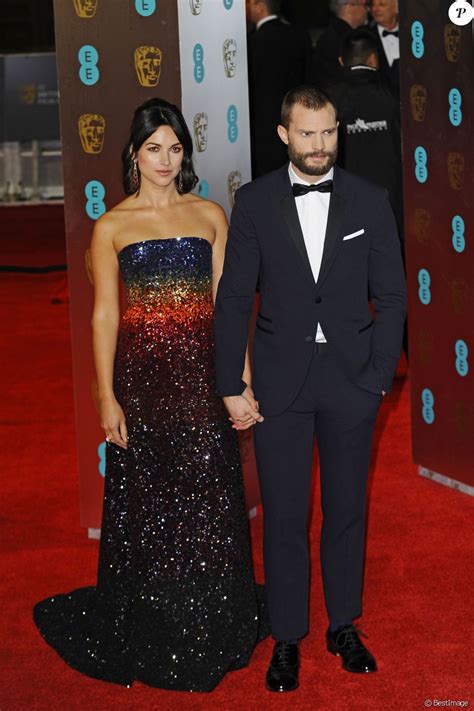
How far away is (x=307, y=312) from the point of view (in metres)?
3.17

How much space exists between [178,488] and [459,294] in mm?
1781

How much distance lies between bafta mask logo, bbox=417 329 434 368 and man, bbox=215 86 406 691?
176 cm

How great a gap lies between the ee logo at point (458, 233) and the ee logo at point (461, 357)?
0.38 m

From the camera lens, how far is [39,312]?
9.55 metres

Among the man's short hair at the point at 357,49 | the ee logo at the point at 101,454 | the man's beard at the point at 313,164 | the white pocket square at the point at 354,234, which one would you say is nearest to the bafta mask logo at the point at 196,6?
the man's beard at the point at 313,164

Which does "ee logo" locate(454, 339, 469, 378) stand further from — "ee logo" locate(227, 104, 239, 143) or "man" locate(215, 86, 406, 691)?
"man" locate(215, 86, 406, 691)

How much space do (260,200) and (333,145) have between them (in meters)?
0.24

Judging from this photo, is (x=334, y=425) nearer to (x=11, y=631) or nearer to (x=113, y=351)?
(x=113, y=351)

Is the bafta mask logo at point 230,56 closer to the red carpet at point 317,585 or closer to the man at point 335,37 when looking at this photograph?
the red carpet at point 317,585

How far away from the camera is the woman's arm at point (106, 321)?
3.45 m

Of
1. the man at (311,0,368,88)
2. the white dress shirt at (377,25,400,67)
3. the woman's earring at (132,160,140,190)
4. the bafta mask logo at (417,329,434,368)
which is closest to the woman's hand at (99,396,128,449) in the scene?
the woman's earring at (132,160,140,190)

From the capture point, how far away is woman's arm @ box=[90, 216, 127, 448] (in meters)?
3.45

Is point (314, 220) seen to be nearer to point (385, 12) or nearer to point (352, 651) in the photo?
point (352, 651)

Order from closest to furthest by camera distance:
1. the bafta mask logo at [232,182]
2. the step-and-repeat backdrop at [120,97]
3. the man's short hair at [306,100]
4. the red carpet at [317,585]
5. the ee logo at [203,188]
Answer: the man's short hair at [306,100], the red carpet at [317,585], the step-and-repeat backdrop at [120,97], the ee logo at [203,188], the bafta mask logo at [232,182]
